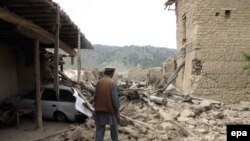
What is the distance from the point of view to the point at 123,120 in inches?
490

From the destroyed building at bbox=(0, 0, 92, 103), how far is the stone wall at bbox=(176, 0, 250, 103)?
4645 mm

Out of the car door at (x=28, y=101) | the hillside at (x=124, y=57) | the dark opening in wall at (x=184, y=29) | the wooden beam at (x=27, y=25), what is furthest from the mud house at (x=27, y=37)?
the hillside at (x=124, y=57)

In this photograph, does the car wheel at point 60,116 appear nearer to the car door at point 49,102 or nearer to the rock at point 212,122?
the car door at point 49,102

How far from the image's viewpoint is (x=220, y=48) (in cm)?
1708

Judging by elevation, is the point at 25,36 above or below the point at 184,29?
below

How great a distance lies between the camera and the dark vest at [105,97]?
8.92m

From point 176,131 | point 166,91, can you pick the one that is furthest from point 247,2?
point 176,131

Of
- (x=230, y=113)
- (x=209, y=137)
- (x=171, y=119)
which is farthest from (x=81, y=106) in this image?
(x=230, y=113)

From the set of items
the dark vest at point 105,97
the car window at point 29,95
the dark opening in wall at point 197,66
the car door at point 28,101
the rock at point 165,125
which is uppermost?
the dark opening in wall at point 197,66

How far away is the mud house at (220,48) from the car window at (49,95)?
5.96 m

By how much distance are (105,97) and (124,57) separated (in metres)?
55.5

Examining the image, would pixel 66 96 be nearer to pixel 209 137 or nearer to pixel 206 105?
pixel 206 105

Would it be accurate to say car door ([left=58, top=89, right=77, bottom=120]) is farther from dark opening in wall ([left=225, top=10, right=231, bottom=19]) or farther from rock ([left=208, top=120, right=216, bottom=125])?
dark opening in wall ([left=225, top=10, right=231, bottom=19])

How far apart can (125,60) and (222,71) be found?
46.6 meters
